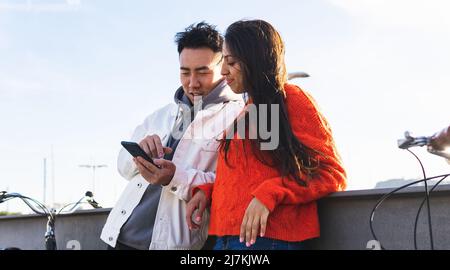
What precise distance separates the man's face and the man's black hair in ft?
0.15

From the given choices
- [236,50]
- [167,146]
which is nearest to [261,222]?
[236,50]

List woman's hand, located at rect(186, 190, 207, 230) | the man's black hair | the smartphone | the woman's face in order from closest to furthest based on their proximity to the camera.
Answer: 1. the woman's face
2. woman's hand, located at rect(186, 190, 207, 230)
3. the smartphone
4. the man's black hair

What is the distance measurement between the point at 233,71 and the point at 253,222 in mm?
699

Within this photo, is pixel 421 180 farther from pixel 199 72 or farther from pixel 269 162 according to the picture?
pixel 199 72

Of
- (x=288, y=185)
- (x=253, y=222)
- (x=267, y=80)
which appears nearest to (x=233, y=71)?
(x=267, y=80)

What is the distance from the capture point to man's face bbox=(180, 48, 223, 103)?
383 centimetres

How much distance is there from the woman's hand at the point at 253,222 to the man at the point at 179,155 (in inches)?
23.8

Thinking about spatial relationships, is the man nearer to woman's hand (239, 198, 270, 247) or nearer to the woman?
the woman

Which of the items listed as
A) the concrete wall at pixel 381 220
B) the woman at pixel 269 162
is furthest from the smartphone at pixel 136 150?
the concrete wall at pixel 381 220

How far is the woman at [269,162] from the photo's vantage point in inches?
110

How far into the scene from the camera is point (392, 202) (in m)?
2.89

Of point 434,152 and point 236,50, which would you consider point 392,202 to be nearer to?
point 434,152


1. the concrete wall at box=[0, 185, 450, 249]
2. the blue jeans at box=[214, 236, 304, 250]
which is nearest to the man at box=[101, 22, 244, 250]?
the blue jeans at box=[214, 236, 304, 250]
